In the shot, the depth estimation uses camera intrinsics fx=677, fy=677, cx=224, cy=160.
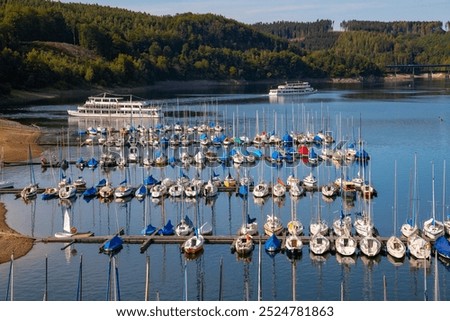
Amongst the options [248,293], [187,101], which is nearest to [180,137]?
[248,293]

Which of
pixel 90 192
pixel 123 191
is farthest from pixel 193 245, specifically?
pixel 90 192

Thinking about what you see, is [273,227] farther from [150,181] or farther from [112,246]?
[150,181]

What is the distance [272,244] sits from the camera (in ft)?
124

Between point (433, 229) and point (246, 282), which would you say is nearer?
point (246, 282)

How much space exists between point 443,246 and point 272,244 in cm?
925

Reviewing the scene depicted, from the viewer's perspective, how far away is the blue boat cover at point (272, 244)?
123ft

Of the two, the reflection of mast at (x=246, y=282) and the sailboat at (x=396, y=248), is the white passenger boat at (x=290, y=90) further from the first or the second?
the reflection of mast at (x=246, y=282)

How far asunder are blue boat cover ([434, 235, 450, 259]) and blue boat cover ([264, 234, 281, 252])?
8480 millimetres

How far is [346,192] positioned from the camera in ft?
172

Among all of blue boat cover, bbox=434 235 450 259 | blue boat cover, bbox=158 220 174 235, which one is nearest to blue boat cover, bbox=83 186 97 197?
blue boat cover, bbox=158 220 174 235

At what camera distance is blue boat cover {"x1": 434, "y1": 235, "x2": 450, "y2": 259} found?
36.5m
